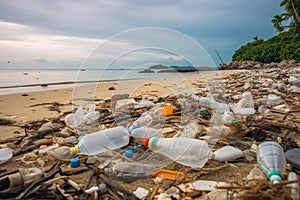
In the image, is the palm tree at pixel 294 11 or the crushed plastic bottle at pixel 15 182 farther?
the palm tree at pixel 294 11

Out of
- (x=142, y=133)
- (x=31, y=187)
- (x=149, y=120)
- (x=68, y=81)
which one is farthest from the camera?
(x=68, y=81)

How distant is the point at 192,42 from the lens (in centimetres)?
243

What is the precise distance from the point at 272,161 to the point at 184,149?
2.08ft

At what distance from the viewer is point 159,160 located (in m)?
1.81

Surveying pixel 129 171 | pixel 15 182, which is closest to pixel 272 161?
pixel 129 171

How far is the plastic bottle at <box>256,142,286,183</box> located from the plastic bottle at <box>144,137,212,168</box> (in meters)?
0.37

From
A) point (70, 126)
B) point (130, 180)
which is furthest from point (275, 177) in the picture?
point (70, 126)

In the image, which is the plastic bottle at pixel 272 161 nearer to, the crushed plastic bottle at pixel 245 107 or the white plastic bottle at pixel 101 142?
the white plastic bottle at pixel 101 142

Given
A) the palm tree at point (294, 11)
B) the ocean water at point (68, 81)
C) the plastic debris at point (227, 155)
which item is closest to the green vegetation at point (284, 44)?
the palm tree at point (294, 11)

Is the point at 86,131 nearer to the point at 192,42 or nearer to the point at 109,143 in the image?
the point at 109,143

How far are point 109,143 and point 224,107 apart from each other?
1.94 m

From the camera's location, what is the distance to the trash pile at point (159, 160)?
135 centimetres

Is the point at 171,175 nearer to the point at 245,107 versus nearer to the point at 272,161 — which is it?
the point at 272,161

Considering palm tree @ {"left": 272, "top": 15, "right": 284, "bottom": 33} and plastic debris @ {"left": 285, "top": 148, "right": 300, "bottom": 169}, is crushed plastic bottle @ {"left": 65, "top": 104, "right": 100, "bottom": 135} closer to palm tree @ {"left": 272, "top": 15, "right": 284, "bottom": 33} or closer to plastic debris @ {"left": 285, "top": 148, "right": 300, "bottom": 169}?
plastic debris @ {"left": 285, "top": 148, "right": 300, "bottom": 169}
